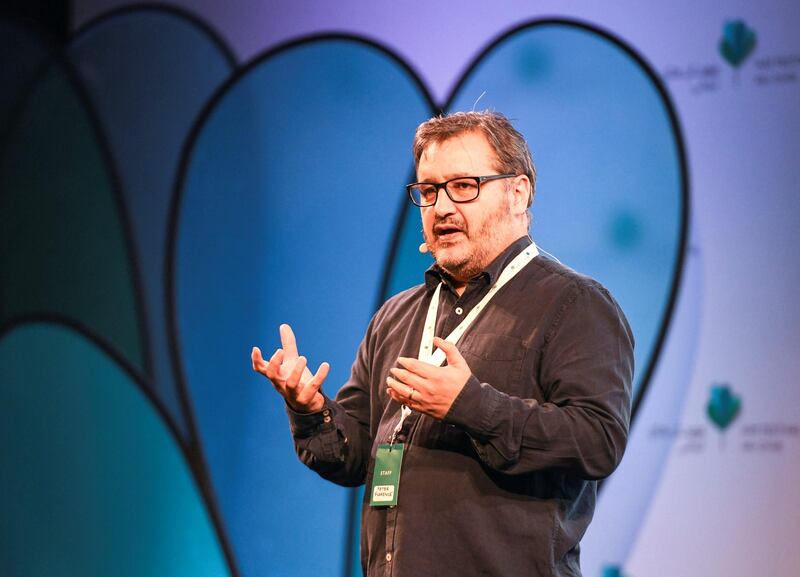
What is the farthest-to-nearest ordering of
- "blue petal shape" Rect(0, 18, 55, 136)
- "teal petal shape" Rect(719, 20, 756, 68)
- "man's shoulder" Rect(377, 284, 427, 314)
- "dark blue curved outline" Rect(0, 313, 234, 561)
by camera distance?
"blue petal shape" Rect(0, 18, 55, 136), "dark blue curved outline" Rect(0, 313, 234, 561), "teal petal shape" Rect(719, 20, 756, 68), "man's shoulder" Rect(377, 284, 427, 314)

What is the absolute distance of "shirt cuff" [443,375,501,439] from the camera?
5.79ft

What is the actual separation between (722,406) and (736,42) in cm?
107

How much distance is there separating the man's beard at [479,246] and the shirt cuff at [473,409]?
1.37 feet

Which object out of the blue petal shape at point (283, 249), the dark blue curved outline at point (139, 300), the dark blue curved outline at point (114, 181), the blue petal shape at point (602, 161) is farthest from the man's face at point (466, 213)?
the dark blue curved outline at point (114, 181)

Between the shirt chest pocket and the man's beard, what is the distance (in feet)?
0.59

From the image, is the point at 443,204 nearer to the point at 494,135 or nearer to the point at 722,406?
the point at 494,135

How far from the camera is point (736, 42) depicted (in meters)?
2.93

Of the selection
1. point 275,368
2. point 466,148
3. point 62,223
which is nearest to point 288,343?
point 275,368

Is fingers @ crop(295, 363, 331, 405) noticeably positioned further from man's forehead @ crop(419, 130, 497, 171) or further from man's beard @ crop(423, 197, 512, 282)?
man's forehead @ crop(419, 130, 497, 171)

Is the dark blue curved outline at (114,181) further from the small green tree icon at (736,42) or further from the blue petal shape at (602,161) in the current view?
Result: the small green tree icon at (736,42)

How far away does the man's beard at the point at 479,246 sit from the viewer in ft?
7.00

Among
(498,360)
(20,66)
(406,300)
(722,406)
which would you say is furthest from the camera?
(20,66)

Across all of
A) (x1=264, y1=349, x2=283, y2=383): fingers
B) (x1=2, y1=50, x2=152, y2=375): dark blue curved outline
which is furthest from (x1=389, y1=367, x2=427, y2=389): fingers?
(x1=2, y1=50, x2=152, y2=375): dark blue curved outline

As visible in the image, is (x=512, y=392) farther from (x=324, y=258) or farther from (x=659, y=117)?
(x=324, y=258)
